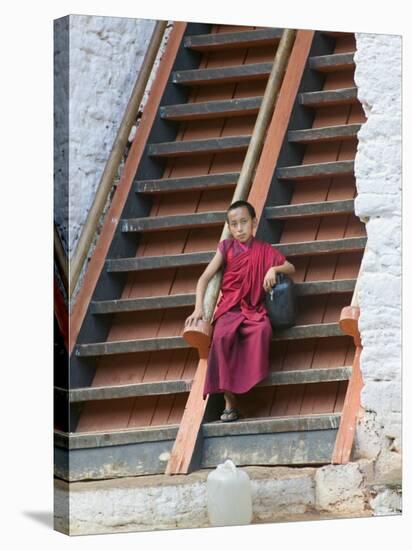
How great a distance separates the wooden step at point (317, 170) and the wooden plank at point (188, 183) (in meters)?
0.26

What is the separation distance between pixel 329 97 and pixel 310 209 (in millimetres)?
624

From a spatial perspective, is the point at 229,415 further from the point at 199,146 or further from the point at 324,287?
the point at 199,146

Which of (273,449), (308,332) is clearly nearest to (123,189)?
(308,332)

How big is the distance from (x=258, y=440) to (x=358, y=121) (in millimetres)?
1750

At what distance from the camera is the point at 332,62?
9242 mm

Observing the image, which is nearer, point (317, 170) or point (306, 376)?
point (306, 376)

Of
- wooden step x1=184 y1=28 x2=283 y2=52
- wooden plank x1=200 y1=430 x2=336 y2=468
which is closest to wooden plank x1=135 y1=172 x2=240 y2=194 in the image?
wooden step x1=184 y1=28 x2=283 y2=52

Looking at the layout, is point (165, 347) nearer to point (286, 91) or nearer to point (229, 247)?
point (229, 247)

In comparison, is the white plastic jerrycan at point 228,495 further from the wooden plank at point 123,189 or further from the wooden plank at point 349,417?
the wooden plank at point 123,189

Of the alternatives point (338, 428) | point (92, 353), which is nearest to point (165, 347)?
point (92, 353)

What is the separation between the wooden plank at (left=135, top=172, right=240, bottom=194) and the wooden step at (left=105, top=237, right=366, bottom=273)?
0.38 m

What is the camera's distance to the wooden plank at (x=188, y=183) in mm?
9078

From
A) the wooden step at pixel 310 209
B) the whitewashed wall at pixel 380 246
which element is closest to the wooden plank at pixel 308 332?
the whitewashed wall at pixel 380 246

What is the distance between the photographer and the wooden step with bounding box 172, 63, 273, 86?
9281 millimetres
